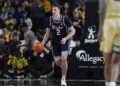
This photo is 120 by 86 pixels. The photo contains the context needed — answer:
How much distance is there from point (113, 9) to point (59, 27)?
13.7ft

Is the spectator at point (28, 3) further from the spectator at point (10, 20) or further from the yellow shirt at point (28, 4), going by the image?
the spectator at point (10, 20)

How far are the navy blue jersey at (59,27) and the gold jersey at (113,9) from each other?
4.04 meters

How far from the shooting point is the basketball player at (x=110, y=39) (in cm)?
644

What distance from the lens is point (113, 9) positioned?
21.8 ft

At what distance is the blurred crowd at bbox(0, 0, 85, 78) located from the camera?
13.6 m

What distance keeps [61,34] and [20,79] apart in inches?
137

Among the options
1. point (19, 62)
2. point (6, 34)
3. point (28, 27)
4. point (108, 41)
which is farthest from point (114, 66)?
point (28, 27)

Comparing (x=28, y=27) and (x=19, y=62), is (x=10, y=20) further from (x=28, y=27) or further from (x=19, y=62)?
(x=19, y=62)

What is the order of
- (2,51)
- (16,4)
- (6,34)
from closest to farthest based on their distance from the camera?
1. (2,51)
2. (6,34)
3. (16,4)

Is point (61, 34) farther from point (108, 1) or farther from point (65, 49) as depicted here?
point (108, 1)

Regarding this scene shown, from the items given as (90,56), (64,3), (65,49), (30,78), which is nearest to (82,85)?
(65,49)

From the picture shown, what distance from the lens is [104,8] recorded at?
6.52 metres

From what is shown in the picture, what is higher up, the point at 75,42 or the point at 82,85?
the point at 75,42

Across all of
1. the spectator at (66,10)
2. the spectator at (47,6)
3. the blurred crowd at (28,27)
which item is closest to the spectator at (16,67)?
the blurred crowd at (28,27)
